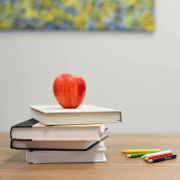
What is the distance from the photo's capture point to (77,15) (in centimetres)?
173

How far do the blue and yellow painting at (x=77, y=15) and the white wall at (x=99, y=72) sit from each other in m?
0.06

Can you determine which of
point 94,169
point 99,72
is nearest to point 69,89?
point 94,169

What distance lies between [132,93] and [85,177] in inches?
54.2

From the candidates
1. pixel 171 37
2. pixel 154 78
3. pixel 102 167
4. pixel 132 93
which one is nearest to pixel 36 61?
pixel 132 93

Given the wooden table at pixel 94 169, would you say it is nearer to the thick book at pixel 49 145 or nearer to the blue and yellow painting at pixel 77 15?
the thick book at pixel 49 145

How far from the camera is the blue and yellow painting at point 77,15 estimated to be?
172cm

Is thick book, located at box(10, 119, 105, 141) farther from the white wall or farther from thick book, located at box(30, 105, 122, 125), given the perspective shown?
the white wall

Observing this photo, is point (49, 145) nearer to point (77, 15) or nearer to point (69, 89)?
point (69, 89)

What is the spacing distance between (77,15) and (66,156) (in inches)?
54.9

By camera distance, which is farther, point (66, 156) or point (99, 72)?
point (99, 72)

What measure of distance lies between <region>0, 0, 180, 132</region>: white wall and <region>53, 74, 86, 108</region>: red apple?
1.07 meters

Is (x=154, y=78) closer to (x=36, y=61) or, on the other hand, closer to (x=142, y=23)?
(x=142, y=23)

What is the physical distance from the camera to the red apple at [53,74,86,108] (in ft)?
2.15

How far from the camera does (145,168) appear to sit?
49cm
